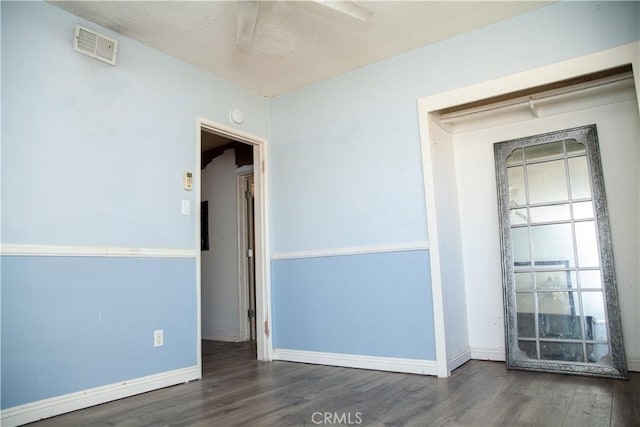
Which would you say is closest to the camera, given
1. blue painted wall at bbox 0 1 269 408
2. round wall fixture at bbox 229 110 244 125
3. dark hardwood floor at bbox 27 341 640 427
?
dark hardwood floor at bbox 27 341 640 427

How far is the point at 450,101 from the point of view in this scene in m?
3.12

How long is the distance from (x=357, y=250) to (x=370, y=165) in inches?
27.7

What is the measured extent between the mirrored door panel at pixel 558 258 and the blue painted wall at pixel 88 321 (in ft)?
8.13

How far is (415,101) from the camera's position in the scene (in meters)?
3.28

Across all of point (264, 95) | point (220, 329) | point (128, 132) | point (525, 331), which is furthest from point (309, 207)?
point (220, 329)

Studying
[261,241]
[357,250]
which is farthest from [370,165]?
[261,241]

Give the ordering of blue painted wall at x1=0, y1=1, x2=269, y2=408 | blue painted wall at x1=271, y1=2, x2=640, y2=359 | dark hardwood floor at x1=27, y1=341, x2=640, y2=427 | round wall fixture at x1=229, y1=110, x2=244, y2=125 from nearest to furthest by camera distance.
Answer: dark hardwood floor at x1=27, y1=341, x2=640, y2=427 → blue painted wall at x1=0, y1=1, x2=269, y2=408 → blue painted wall at x1=271, y1=2, x2=640, y2=359 → round wall fixture at x1=229, y1=110, x2=244, y2=125

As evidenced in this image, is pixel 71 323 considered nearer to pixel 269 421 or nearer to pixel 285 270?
pixel 269 421

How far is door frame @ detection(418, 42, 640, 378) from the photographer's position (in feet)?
8.48

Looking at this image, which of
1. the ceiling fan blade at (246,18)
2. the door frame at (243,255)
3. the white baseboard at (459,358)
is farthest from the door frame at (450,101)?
the door frame at (243,255)

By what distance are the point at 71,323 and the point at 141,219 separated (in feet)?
2.59

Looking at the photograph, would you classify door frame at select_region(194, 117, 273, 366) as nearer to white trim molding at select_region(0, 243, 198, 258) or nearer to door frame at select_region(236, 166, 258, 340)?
white trim molding at select_region(0, 243, 198, 258)

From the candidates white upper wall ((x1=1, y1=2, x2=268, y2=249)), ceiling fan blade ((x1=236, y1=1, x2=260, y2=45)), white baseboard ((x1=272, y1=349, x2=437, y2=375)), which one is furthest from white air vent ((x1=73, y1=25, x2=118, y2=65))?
white baseboard ((x1=272, y1=349, x2=437, y2=375))

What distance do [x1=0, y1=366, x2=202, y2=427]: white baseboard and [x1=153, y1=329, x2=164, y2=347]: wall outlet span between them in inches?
8.0
